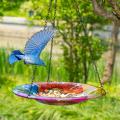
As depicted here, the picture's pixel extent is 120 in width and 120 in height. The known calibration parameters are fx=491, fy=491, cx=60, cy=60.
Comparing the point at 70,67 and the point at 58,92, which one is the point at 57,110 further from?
the point at 70,67

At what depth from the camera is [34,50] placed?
3867 millimetres

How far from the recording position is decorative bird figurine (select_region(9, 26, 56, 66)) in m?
3.77

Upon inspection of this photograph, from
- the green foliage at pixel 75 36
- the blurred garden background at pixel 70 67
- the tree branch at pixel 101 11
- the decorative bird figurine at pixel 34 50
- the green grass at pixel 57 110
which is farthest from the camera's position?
the green foliage at pixel 75 36

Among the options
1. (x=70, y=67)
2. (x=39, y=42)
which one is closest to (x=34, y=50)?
(x=39, y=42)

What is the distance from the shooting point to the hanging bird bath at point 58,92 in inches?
151

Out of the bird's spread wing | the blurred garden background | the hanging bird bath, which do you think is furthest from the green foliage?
the bird's spread wing

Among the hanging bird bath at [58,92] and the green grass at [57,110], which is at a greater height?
the hanging bird bath at [58,92]

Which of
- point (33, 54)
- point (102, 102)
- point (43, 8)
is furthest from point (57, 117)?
point (43, 8)

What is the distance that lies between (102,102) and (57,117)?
100 centimetres

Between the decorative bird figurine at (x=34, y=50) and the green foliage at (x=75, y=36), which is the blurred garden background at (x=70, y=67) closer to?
the green foliage at (x=75, y=36)

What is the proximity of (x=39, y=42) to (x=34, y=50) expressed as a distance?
0.26 ft

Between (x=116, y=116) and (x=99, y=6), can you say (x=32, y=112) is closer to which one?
(x=116, y=116)

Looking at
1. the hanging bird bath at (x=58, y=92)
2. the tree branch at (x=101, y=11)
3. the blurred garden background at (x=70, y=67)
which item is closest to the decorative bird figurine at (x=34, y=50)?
the hanging bird bath at (x=58, y=92)

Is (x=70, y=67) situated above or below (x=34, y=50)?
below
